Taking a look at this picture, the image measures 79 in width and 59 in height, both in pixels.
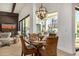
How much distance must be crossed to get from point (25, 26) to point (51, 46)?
671 mm

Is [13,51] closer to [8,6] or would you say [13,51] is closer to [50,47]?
[50,47]

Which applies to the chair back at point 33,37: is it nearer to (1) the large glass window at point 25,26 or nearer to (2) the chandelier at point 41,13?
(1) the large glass window at point 25,26

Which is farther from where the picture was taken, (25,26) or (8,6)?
(25,26)

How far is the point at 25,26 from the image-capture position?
3.21 metres

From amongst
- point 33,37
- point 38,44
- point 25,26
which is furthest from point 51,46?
point 25,26

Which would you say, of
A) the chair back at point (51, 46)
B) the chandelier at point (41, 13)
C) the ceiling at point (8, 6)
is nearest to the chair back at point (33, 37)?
the chair back at point (51, 46)

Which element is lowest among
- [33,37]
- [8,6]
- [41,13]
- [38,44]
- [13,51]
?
[13,51]

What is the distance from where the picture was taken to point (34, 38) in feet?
10.5

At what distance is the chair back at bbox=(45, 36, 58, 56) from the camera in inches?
122

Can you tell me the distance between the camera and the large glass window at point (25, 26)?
3.14 m

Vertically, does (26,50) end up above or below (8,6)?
below

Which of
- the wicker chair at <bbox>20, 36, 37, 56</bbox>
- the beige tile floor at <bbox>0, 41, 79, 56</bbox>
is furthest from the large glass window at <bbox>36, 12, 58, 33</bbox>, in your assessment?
the beige tile floor at <bbox>0, 41, 79, 56</bbox>

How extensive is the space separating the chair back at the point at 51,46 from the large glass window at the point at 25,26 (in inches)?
18.5

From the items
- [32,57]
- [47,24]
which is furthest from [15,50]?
[47,24]
